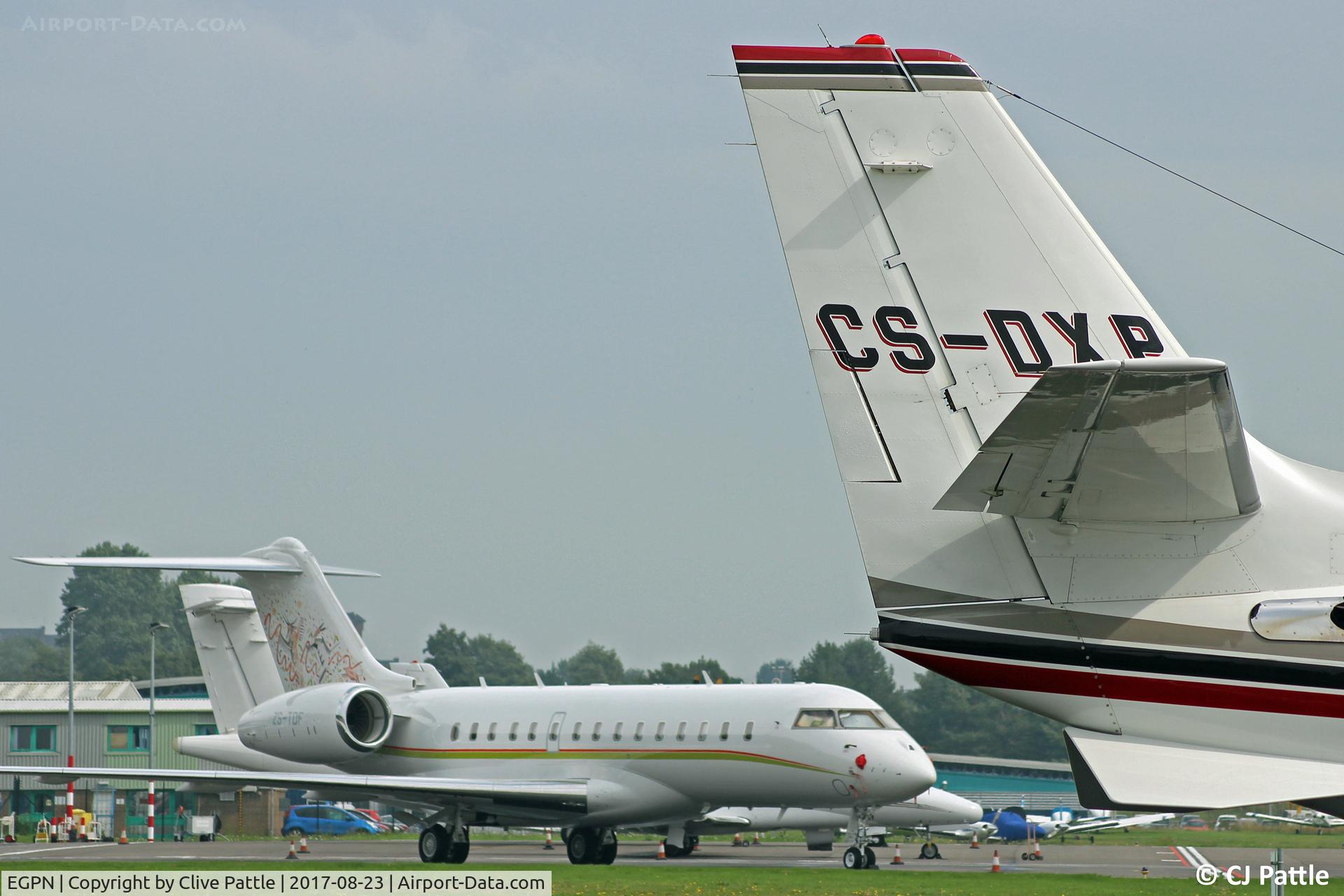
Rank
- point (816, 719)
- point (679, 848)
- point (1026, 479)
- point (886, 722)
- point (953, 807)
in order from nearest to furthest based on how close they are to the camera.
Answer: point (1026, 479), point (816, 719), point (886, 722), point (679, 848), point (953, 807)

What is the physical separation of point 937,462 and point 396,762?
21.6 m

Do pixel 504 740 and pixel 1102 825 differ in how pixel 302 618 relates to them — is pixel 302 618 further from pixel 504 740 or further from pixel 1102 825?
pixel 1102 825

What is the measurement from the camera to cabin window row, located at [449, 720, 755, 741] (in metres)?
23.1

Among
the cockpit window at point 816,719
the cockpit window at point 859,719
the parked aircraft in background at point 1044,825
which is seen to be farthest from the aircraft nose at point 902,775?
the parked aircraft in background at point 1044,825

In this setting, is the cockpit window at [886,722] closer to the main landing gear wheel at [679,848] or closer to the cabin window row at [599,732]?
the cabin window row at [599,732]

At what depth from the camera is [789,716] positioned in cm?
2258

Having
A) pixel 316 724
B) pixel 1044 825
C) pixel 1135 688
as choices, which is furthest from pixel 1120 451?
pixel 1044 825

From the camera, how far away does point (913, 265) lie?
754 cm

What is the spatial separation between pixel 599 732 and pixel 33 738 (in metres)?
37.9

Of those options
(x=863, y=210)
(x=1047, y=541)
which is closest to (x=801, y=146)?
(x=863, y=210)

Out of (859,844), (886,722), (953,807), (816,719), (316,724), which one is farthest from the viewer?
(953,807)

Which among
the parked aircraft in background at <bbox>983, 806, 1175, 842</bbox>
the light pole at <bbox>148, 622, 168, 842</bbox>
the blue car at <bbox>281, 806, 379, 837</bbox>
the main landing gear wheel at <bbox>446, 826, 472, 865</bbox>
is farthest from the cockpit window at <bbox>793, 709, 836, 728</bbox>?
the blue car at <bbox>281, 806, 379, 837</bbox>

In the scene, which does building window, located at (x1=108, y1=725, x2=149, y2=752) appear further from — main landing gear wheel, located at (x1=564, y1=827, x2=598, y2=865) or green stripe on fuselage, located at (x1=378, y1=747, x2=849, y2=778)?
main landing gear wheel, located at (x1=564, y1=827, x2=598, y2=865)

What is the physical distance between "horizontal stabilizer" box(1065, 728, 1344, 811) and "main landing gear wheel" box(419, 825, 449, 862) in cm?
1926
